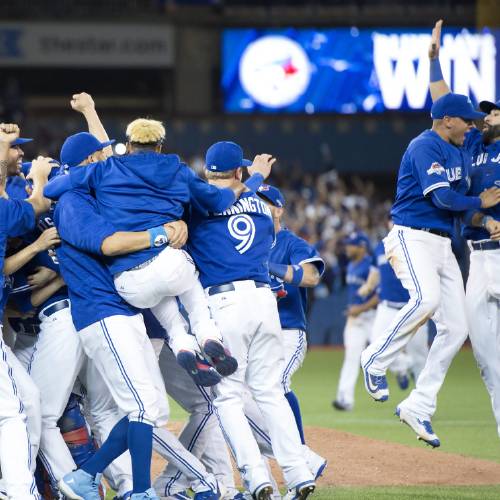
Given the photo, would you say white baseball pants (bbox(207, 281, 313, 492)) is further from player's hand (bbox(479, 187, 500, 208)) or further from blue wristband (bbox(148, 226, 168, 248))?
player's hand (bbox(479, 187, 500, 208))

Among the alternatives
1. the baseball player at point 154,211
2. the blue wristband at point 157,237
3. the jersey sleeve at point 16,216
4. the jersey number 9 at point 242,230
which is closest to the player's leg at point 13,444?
the jersey sleeve at point 16,216

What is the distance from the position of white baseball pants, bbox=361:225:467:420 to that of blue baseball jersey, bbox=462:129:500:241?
27cm

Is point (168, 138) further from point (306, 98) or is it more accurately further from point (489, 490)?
point (489, 490)

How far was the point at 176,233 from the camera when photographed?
6332 millimetres

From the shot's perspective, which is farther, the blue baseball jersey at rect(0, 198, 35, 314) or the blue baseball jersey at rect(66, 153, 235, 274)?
the blue baseball jersey at rect(66, 153, 235, 274)

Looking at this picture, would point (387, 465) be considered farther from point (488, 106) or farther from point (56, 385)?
point (56, 385)

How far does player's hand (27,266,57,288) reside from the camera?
6.60 meters

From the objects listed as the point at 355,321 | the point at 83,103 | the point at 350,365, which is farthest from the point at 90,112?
the point at 355,321

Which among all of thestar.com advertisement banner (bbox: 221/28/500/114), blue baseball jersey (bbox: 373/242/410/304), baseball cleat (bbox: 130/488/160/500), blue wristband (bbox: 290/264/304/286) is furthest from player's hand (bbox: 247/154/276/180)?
thestar.com advertisement banner (bbox: 221/28/500/114)

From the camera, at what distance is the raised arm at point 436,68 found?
332 inches

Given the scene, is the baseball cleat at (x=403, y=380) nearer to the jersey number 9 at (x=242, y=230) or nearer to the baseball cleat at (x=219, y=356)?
the jersey number 9 at (x=242, y=230)

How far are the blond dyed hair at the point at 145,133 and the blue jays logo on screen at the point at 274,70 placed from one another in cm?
1982

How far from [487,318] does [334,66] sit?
18768 millimetres

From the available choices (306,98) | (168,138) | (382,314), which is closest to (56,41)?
(168,138)
